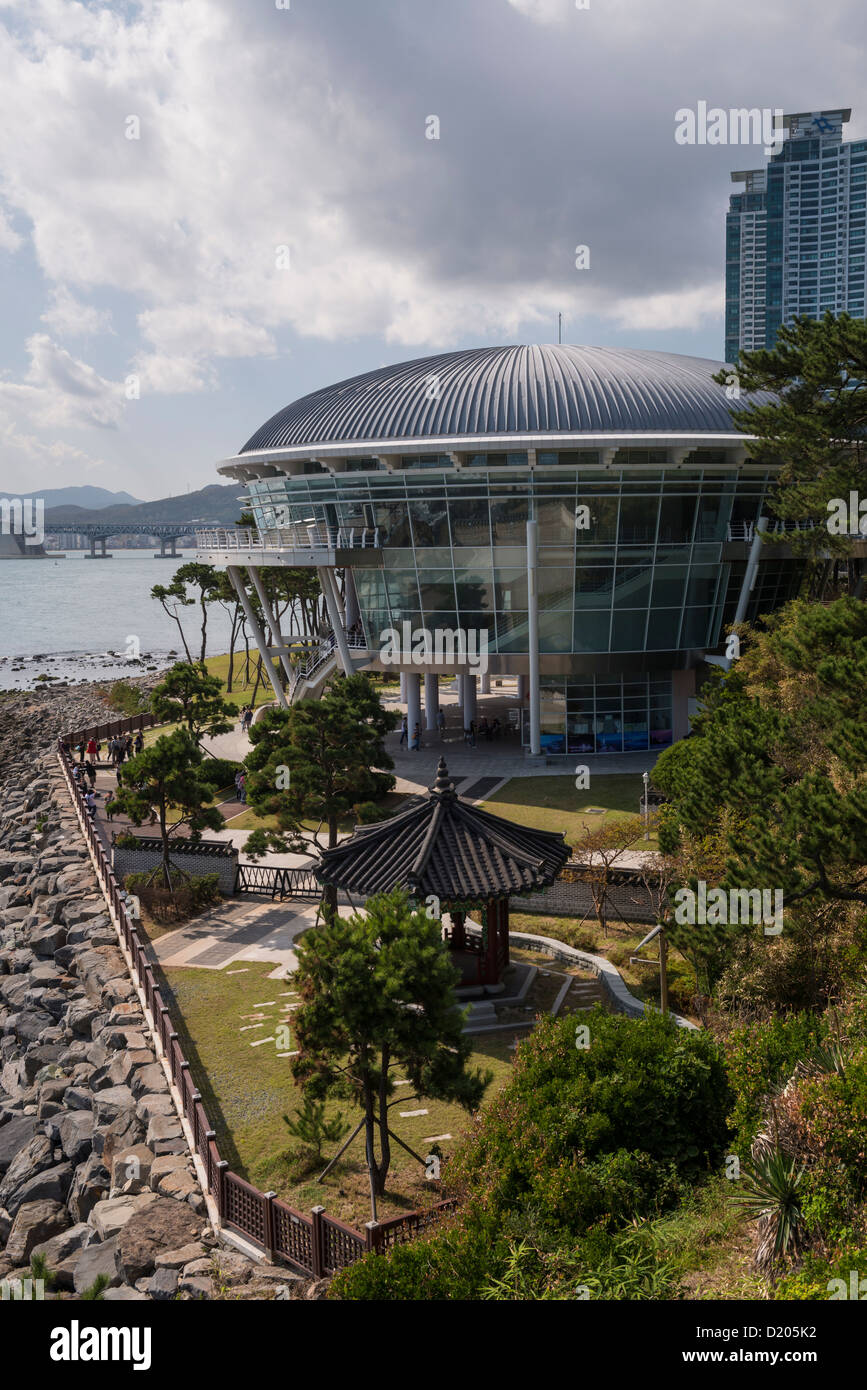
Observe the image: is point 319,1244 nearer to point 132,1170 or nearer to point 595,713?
point 132,1170

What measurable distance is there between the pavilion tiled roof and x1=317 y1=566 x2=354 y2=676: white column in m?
24.1

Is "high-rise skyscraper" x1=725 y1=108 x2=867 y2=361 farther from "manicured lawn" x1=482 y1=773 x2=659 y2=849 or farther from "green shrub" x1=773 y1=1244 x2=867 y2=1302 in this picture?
"green shrub" x1=773 y1=1244 x2=867 y2=1302

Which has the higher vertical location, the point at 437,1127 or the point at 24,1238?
the point at 437,1127

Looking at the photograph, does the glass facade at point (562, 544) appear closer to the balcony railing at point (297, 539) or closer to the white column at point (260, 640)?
the balcony railing at point (297, 539)

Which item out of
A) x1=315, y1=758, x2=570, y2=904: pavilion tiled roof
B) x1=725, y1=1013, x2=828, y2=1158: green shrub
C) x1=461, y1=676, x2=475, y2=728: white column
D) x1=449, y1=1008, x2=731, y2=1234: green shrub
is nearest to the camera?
x1=449, y1=1008, x2=731, y2=1234: green shrub

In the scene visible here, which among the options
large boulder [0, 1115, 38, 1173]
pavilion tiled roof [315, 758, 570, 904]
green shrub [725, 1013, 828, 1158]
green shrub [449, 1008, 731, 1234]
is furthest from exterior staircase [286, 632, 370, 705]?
green shrub [725, 1013, 828, 1158]

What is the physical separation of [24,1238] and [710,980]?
12021 millimetres

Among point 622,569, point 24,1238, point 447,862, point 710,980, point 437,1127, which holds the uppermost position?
point 622,569

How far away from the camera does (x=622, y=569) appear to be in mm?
44531

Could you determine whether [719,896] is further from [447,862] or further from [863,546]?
[863,546]

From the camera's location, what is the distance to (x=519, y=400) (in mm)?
43375

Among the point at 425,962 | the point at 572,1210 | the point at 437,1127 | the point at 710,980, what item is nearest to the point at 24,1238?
the point at 437,1127

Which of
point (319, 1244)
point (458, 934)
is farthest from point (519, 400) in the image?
point (319, 1244)

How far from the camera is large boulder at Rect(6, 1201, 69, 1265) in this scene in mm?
15453
